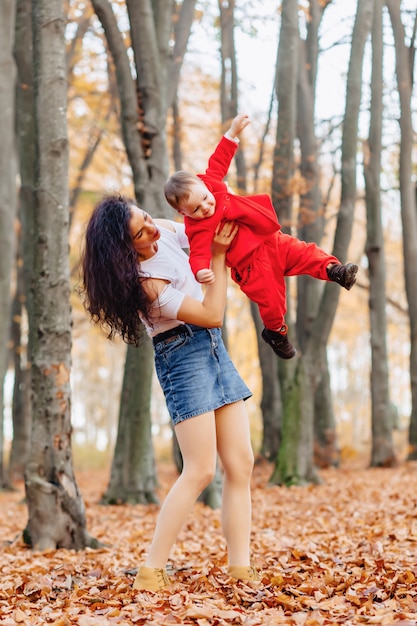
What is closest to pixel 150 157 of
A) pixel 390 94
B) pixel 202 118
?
pixel 390 94

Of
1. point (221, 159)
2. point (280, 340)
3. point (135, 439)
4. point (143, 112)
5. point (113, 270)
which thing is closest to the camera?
point (113, 270)

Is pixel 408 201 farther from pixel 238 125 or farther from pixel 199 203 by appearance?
pixel 199 203

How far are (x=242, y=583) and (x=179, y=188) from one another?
2.00 meters

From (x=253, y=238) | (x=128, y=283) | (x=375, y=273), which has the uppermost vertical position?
(x=375, y=273)

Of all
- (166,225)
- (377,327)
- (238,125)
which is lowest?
(377,327)

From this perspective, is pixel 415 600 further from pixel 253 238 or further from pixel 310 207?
pixel 310 207

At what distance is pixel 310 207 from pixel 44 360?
758cm

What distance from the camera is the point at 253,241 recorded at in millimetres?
3932

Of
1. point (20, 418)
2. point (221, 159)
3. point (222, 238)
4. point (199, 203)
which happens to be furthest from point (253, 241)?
point (20, 418)

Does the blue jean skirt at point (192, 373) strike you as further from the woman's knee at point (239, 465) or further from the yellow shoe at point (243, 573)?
the yellow shoe at point (243, 573)

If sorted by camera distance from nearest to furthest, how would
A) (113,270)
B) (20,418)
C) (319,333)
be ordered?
(113,270) < (319,333) < (20,418)

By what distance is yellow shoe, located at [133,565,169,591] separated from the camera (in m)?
3.61

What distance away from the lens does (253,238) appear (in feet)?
12.9

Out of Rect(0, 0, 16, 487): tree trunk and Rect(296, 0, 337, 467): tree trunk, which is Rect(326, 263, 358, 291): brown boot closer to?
Rect(0, 0, 16, 487): tree trunk
